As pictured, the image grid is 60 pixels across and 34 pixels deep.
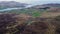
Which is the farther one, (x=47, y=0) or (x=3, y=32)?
(x=47, y=0)

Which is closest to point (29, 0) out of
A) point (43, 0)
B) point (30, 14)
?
point (43, 0)

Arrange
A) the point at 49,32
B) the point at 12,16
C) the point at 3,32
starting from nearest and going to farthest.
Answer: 1. the point at 49,32
2. the point at 3,32
3. the point at 12,16

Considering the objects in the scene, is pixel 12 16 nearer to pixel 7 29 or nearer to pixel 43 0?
pixel 7 29

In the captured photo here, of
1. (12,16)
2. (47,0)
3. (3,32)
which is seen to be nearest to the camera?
(3,32)

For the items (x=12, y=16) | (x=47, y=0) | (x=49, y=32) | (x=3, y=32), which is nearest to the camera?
(x=49, y=32)

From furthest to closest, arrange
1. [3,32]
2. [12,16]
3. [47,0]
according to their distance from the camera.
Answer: [47,0] → [12,16] → [3,32]

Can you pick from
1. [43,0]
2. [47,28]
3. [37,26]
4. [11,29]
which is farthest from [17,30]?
[43,0]

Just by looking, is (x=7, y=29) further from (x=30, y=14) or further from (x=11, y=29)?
(x=30, y=14)

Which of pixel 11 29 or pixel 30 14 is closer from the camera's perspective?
pixel 11 29
